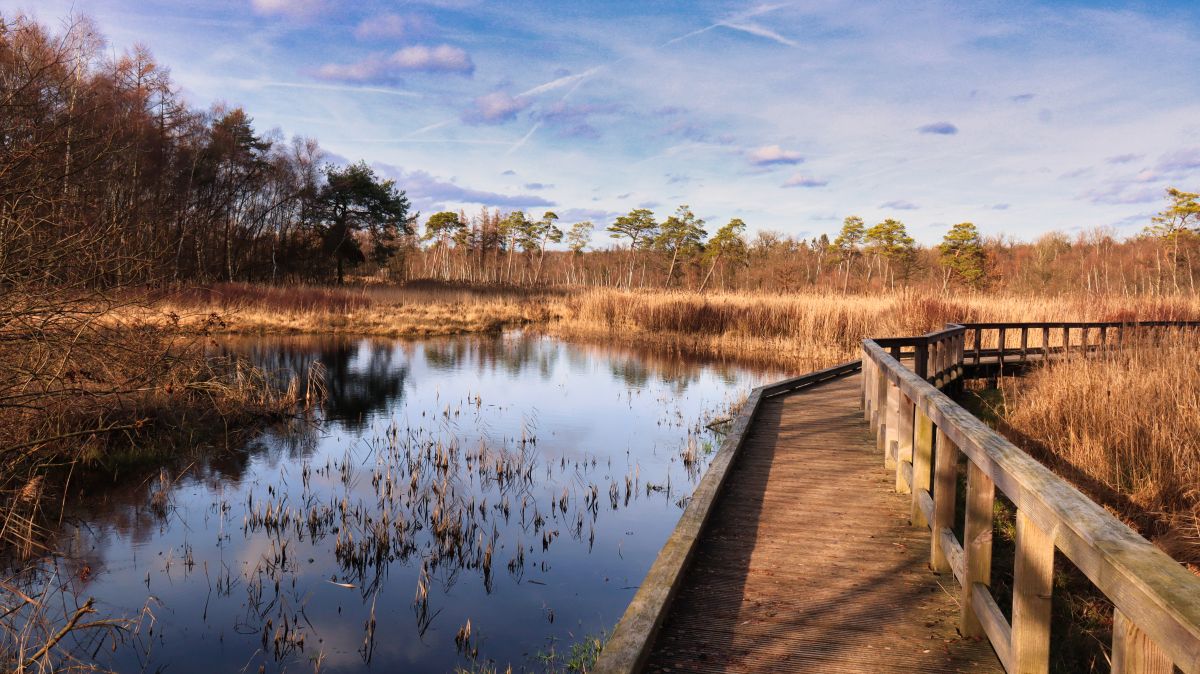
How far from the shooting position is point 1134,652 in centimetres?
166

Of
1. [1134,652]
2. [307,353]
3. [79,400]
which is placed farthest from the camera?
[307,353]

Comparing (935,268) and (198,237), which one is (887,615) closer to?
(198,237)

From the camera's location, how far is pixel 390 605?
5559 mm

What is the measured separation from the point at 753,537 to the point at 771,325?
19.6 meters

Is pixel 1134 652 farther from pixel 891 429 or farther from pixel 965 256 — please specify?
pixel 965 256

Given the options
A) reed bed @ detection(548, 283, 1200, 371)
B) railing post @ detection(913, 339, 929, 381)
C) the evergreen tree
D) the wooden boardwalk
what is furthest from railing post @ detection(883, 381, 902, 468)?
the evergreen tree

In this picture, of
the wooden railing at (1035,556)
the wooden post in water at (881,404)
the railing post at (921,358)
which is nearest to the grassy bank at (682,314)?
the railing post at (921,358)

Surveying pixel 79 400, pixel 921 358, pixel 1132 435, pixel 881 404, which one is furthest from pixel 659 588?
pixel 79 400

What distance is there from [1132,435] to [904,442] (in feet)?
8.44

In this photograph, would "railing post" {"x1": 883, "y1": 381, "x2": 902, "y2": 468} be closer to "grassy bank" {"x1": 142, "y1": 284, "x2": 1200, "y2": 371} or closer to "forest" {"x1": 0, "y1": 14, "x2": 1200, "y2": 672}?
"forest" {"x1": 0, "y1": 14, "x2": 1200, "y2": 672}

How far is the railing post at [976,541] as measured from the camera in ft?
9.93

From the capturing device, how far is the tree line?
575cm

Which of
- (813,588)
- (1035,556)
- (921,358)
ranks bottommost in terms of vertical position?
(813,588)

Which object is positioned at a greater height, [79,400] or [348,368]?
[79,400]
